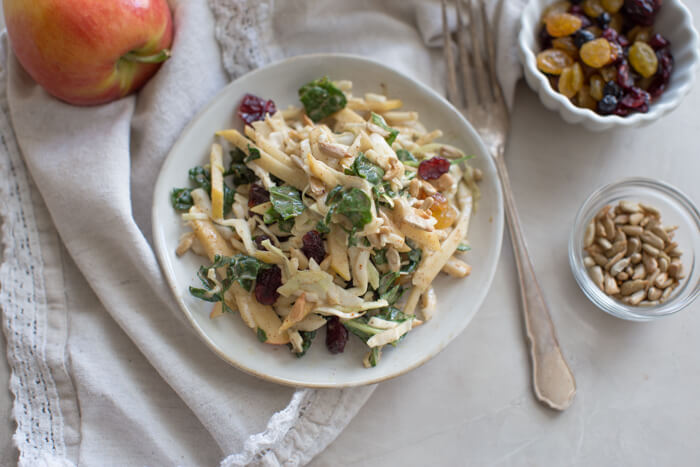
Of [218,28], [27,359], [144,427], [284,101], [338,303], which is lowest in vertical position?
[144,427]

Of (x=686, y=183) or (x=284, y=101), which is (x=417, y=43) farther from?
(x=686, y=183)

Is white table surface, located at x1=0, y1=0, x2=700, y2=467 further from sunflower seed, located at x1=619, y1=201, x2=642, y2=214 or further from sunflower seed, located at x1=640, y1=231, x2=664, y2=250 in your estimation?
sunflower seed, located at x1=640, y1=231, x2=664, y2=250

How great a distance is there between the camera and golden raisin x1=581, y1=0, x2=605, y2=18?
2.74m

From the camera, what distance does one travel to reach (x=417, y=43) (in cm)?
291

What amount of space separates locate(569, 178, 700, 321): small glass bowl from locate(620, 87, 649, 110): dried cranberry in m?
0.34

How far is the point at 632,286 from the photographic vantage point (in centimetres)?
260

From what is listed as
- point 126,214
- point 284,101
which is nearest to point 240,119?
point 284,101

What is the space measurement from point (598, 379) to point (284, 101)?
1913mm

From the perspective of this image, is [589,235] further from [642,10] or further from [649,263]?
[642,10]

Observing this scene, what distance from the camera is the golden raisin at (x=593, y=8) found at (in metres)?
2.74

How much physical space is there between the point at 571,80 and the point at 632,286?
95 cm

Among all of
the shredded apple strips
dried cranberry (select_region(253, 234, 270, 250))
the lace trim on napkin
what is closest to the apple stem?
the shredded apple strips

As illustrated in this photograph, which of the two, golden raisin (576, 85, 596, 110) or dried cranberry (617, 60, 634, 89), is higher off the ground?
dried cranberry (617, 60, 634, 89)

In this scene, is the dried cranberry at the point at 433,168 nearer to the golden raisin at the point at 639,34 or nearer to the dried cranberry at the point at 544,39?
the dried cranberry at the point at 544,39
